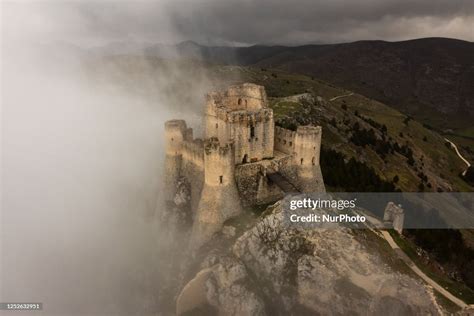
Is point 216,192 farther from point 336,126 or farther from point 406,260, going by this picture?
point 336,126

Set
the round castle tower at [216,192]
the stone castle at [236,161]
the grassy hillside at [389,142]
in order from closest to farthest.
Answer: the round castle tower at [216,192]
the stone castle at [236,161]
the grassy hillside at [389,142]

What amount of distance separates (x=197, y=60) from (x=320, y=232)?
154255 mm

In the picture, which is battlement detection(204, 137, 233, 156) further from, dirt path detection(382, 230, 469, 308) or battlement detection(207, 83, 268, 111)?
dirt path detection(382, 230, 469, 308)

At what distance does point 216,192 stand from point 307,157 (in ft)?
35.5

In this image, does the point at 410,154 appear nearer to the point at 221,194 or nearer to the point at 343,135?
the point at 343,135

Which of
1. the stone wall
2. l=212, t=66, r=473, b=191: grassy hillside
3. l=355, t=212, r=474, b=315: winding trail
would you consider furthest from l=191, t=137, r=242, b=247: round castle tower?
l=212, t=66, r=473, b=191: grassy hillside

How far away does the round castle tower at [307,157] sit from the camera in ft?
125

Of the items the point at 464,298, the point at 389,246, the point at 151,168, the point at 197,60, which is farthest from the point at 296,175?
the point at 197,60

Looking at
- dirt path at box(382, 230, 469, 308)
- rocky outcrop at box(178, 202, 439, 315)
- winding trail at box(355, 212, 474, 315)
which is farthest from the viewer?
rocky outcrop at box(178, 202, 439, 315)

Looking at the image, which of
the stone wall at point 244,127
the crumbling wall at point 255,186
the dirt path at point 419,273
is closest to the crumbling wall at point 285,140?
the stone wall at point 244,127

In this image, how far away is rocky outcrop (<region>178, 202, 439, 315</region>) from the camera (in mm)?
31203

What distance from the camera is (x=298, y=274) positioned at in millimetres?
32938

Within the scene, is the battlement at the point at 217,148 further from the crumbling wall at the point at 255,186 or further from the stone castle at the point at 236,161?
the crumbling wall at the point at 255,186

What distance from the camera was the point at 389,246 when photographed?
3472cm
